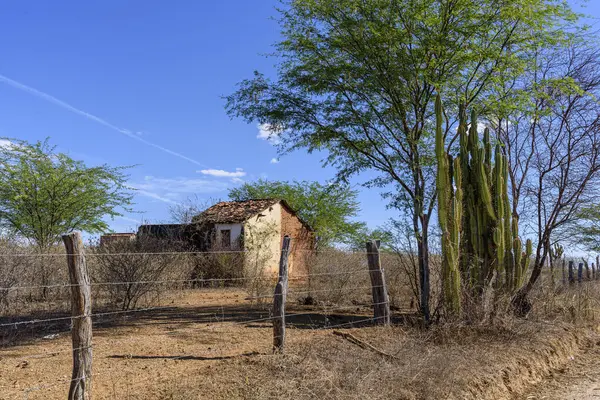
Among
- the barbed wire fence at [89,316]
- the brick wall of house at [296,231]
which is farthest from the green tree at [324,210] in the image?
the barbed wire fence at [89,316]

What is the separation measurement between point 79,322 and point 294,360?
274cm

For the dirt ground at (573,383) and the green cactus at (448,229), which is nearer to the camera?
the dirt ground at (573,383)

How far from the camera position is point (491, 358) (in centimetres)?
789

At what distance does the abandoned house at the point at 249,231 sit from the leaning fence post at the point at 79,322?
34.4 feet

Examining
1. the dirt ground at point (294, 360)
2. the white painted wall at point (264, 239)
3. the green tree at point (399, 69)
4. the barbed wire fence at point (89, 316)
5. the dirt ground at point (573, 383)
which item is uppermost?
the green tree at point (399, 69)

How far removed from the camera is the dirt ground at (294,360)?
19.1 ft

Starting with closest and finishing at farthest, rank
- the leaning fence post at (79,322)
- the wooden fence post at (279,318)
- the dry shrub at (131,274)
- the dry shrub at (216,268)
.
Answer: the leaning fence post at (79,322), the wooden fence post at (279,318), the dry shrub at (131,274), the dry shrub at (216,268)

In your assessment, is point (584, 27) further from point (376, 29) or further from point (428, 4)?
point (376, 29)

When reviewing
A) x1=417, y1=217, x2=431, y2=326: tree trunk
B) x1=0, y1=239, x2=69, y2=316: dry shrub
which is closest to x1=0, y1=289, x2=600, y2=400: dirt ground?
x1=417, y1=217, x2=431, y2=326: tree trunk

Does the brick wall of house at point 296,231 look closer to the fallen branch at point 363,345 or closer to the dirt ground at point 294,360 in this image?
the dirt ground at point 294,360

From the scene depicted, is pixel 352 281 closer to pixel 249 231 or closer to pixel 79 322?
pixel 249 231

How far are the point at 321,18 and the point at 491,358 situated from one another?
8.71 metres

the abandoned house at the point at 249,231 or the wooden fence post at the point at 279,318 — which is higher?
the abandoned house at the point at 249,231

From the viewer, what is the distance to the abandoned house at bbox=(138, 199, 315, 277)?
18844mm
